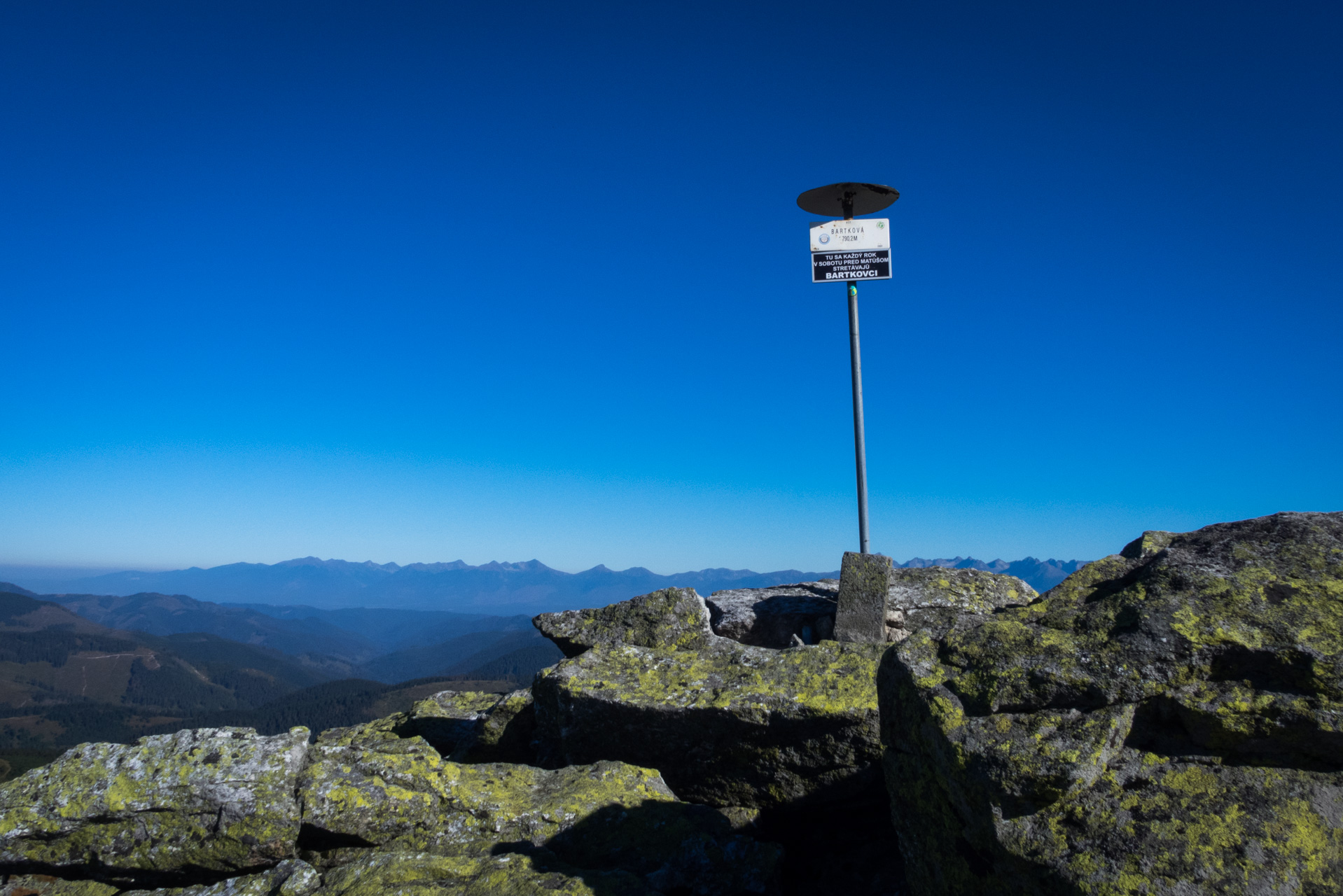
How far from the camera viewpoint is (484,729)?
11383mm

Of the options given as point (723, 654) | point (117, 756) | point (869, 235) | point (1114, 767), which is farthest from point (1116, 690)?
point (869, 235)

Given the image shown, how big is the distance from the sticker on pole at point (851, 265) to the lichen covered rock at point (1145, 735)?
989 centimetres

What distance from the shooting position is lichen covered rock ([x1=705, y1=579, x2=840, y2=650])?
1320 centimetres

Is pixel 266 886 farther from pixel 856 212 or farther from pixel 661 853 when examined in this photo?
pixel 856 212

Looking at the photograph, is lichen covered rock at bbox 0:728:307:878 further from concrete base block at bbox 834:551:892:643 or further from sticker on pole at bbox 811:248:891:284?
sticker on pole at bbox 811:248:891:284

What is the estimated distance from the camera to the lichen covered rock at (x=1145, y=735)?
15.2ft

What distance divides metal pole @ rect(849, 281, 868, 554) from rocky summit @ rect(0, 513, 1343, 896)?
17.0 ft

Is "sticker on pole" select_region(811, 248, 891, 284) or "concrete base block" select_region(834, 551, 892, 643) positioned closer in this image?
"concrete base block" select_region(834, 551, 892, 643)

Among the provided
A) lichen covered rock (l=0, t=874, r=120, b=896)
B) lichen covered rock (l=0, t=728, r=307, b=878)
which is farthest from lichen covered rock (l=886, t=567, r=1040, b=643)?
lichen covered rock (l=0, t=874, r=120, b=896)

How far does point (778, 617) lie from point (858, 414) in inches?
182

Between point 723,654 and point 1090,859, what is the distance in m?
6.37


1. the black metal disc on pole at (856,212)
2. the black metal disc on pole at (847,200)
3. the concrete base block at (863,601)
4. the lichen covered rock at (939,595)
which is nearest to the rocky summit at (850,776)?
the concrete base block at (863,601)

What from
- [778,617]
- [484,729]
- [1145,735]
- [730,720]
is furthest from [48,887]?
[778,617]

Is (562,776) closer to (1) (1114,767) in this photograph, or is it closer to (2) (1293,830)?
(1) (1114,767)
